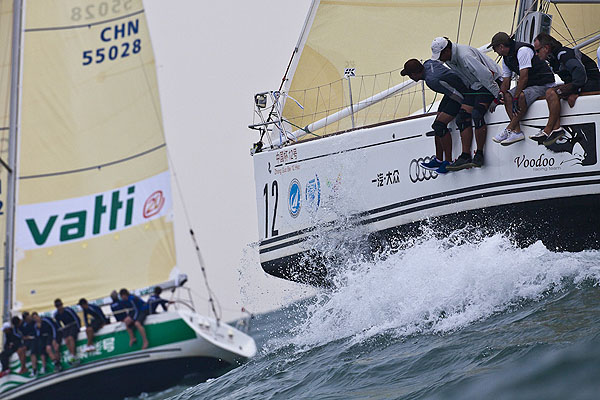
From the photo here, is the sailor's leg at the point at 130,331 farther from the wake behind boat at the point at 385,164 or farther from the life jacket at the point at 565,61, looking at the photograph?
the life jacket at the point at 565,61

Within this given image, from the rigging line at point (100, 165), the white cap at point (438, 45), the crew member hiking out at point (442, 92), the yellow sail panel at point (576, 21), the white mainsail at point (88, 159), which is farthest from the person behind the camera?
the rigging line at point (100, 165)

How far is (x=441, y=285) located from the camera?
662cm

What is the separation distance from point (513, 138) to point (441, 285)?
1.17 meters

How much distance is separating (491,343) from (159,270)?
8.18 metres

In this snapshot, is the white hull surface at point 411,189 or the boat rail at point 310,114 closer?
the white hull surface at point 411,189

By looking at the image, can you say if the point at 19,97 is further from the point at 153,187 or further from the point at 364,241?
the point at 364,241

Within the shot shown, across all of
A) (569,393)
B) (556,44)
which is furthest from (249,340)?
(569,393)

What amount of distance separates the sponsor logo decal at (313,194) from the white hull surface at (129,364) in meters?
2.89

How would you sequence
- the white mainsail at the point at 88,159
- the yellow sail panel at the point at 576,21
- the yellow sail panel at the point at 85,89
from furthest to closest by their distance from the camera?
the yellow sail panel at the point at 85,89 → the white mainsail at the point at 88,159 → the yellow sail panel at the point at 576,21

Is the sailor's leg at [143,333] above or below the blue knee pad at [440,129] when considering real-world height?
below

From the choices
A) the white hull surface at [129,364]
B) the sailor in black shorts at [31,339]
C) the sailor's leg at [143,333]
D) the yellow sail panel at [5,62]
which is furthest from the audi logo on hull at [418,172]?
the yellow sail panel at [5,62]

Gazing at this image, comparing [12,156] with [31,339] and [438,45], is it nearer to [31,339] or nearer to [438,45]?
[31,339]

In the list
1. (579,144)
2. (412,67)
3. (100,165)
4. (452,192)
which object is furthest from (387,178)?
(100,165)

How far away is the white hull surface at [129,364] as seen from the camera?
1087 cm
